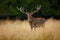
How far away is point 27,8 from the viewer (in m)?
13.2

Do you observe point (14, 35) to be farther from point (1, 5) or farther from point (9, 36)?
point (1, 5)

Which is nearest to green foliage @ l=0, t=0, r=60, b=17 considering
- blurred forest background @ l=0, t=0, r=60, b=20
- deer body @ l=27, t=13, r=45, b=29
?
blurred forest background @ l=0, t=0, r=60, b=20

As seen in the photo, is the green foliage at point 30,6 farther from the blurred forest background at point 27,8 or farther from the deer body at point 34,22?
the deer body at point 34,22

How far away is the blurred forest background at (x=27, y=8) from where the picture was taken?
13.1m

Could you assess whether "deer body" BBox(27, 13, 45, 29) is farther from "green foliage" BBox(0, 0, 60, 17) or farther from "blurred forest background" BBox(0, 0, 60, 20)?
"green foliage" BBox(0, 0, 60, 17)

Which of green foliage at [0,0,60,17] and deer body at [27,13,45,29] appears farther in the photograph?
green foliage at [0,0,60,17]

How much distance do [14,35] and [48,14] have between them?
632cm

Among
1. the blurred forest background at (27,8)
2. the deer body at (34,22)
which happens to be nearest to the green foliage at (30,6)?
the blurred forest background at (27,8)

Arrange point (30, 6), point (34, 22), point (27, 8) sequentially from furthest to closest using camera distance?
point (30, 6) → point (27, 8) → point (34, 22)

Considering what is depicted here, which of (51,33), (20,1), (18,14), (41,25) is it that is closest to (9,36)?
(51,33)

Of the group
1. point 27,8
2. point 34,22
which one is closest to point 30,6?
point 27,8

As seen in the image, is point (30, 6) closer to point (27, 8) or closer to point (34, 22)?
point (27, 8)

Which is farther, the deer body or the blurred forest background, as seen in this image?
the blurred forest background

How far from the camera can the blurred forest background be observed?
1310cm
